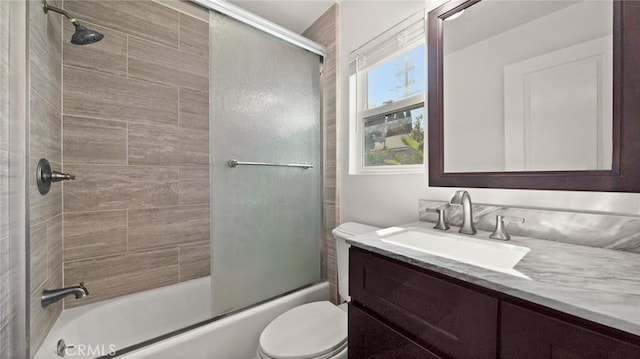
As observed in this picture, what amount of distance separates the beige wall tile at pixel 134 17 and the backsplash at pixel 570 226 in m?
2.04

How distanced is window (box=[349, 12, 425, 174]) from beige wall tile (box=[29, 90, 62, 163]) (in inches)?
58.1

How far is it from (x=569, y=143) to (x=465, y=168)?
1.07 ft

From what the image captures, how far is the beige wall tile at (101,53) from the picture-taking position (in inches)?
51.1

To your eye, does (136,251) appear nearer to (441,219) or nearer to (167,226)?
(167,226)

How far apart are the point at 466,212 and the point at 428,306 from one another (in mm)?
489

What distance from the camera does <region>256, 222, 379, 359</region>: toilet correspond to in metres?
0.99

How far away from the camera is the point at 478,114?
104cm

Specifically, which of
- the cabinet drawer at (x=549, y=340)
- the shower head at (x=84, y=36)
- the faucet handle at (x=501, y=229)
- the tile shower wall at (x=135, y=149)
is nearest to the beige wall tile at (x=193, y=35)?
the tile shower wall at (x=135, y=149)

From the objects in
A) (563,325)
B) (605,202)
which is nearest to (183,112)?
(563,325)

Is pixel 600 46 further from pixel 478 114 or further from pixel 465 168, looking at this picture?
pixel 465 168

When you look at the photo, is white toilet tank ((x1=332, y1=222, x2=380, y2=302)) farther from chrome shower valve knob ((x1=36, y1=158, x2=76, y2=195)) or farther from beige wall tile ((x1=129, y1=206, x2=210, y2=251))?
chrome shower valve knob ((x1=36, y1=158, x2=76, y2=195))

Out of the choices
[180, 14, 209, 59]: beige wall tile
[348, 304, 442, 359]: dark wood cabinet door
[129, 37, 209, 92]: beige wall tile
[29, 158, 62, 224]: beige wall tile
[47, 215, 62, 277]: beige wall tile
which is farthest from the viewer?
[180, 14, 209, 59]: beige wall tile

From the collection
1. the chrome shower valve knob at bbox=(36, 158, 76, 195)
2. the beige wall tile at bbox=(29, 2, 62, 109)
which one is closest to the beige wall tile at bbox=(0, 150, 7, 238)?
the chrome shower valve knob at bbox=(36, 158, 76, 195)

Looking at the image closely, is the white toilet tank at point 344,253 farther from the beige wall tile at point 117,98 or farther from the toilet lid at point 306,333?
the beige wall tile at point 117,98
